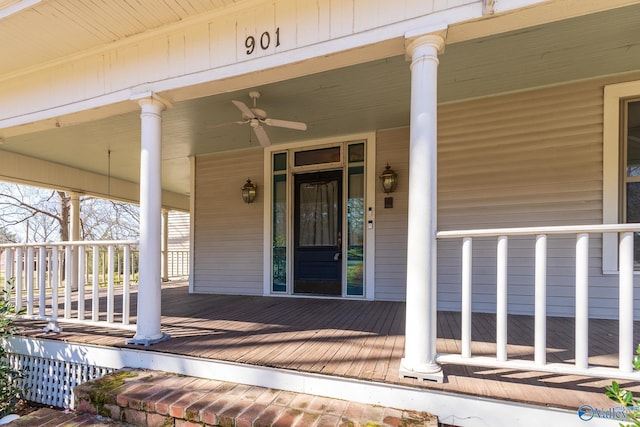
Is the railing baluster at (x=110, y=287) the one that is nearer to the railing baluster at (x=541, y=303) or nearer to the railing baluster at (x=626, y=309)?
the railing baluster at (x=541, y=303)

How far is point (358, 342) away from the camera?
7.92 feet

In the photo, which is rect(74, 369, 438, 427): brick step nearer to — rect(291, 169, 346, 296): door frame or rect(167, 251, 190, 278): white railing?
rect(291, 169, 346, 296): door frame

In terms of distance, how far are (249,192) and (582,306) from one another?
410cm

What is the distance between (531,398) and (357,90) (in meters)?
2.79

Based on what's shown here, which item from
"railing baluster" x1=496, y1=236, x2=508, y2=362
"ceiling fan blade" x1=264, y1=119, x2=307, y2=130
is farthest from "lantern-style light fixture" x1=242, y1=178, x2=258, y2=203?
"railing baluster" x1=496, y1=236, x2=508, y2=362

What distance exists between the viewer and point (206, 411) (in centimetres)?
169

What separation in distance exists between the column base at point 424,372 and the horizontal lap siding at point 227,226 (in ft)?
10.9

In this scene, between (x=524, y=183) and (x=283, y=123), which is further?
(x=524, y=183)

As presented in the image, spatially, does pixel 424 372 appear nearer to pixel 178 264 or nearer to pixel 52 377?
pixel 52 377

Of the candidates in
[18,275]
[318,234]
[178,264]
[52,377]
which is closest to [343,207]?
[318,234]

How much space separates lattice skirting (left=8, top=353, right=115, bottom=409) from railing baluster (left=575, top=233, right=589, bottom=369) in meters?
2.98

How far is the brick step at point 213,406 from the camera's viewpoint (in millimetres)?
1604

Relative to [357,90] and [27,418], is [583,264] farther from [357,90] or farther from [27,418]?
[27,418]

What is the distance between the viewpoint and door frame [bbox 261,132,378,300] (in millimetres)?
4191
